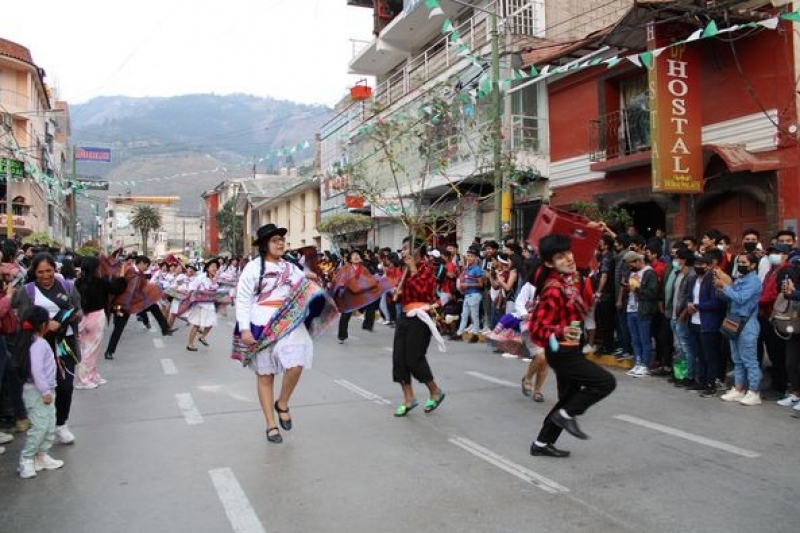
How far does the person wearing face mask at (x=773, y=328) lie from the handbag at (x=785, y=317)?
34 cm

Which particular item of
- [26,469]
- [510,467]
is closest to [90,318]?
[26,469]

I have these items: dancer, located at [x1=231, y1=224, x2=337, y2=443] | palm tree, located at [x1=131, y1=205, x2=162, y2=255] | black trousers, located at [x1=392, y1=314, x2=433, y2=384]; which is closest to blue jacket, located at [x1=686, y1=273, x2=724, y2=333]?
black trousers, located at [x1=392, y1=314, x2=433, y2=384]

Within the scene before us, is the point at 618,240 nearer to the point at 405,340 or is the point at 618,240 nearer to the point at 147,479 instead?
the point at 405,340

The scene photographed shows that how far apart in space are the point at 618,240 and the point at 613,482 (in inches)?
244

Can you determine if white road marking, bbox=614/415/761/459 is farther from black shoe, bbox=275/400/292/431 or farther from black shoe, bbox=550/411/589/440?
black shoe, bbox=275/400/292/431

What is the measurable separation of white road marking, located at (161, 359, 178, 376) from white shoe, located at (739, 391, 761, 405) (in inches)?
290

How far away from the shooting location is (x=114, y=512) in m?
4.40

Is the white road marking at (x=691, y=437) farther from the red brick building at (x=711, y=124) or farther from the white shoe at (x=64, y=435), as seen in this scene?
the red brick building at (x=711, y=124)

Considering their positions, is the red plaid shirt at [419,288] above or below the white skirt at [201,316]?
above

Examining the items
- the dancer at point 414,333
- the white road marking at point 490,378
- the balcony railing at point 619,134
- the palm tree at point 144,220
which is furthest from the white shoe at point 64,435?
the palm tree at point 144,220

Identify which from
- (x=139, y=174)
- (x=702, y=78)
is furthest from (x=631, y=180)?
(x=139, y=174)

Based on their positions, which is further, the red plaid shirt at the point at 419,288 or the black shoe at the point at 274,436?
the red plaid shirt at the point at 419,288

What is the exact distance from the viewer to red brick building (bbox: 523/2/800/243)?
13.0 meters

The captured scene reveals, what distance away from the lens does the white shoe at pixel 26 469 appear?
204 inches
